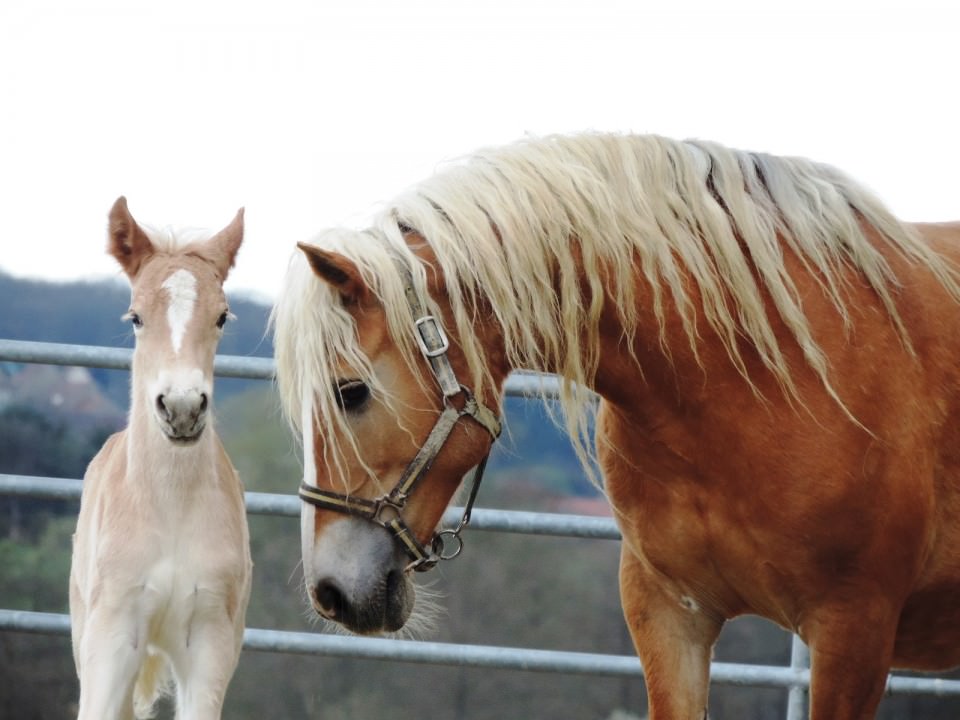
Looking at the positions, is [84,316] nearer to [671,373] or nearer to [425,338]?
[425,338]

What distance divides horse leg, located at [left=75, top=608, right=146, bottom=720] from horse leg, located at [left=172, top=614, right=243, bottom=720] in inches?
4.9

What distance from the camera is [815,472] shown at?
82.0 inches

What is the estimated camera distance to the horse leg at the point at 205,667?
282 cm

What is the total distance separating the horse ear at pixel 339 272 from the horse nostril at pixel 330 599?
0.50 meters

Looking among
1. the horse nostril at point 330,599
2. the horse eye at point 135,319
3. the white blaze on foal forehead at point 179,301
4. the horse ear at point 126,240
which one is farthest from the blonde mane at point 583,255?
the horse ear at point 126,240

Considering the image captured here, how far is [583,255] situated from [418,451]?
486mm

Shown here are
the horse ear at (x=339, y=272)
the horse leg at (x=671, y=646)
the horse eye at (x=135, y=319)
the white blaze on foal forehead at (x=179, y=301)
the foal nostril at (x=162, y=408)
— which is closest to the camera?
the horse ear at (x=339, y=272)

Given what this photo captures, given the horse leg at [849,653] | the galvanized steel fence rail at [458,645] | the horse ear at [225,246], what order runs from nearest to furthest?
the horse leg at [849,653], the horse ear at [225,246], the galvanized steel fence rail at [458,645]

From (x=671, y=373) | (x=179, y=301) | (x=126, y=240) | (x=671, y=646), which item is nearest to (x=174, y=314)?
(x=179, y=301)

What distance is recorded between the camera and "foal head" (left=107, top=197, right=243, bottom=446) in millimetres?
2666

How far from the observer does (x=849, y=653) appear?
210 centimetres

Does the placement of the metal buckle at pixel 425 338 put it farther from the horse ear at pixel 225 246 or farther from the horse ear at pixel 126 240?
the horse ear at pixel 126 240

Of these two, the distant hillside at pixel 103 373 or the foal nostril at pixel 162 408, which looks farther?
the distant hillside at pixel 103 373

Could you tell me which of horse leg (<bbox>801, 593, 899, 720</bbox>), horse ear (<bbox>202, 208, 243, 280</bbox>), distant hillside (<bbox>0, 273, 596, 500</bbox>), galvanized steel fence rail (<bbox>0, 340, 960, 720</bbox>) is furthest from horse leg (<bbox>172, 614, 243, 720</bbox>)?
horse leg (<bbox>801, 593, 899, 720</bbox>)
